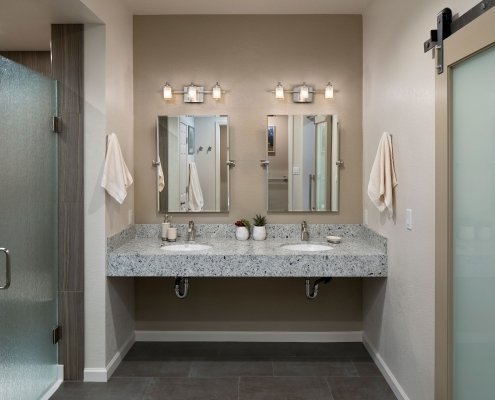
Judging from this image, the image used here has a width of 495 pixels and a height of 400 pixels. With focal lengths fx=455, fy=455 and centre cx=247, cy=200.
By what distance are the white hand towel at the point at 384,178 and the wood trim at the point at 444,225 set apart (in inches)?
26.6

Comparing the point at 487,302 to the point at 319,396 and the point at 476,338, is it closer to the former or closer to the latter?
the point at 476,338

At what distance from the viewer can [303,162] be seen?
146 inches

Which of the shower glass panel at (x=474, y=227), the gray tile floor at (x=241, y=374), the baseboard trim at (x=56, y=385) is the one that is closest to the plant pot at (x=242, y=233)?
the gray tile floor at (x=241, y=374)

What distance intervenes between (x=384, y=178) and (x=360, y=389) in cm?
136

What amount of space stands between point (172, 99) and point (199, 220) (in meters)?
1.02

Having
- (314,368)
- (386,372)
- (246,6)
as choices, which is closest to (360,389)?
(386,372)

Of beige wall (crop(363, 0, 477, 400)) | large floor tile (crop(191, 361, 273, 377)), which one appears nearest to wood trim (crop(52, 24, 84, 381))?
large floor tile (crop(191, 361, 273, 377))

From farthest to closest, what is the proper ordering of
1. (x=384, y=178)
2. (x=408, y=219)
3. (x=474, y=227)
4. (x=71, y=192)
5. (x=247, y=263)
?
(x=247, y=263) → (x=71, y=192) → (x=384, y=178) → (x=408, y=219) → (x=474, y=227)

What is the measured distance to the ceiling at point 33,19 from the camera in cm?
267

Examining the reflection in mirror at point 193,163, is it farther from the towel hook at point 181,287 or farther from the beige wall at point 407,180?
the beige wall at point 407,180

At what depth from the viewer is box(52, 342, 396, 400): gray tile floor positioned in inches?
113

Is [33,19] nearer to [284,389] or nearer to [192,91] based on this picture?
[192,91]

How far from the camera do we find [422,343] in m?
2.36

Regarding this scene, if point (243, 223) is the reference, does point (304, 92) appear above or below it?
above
